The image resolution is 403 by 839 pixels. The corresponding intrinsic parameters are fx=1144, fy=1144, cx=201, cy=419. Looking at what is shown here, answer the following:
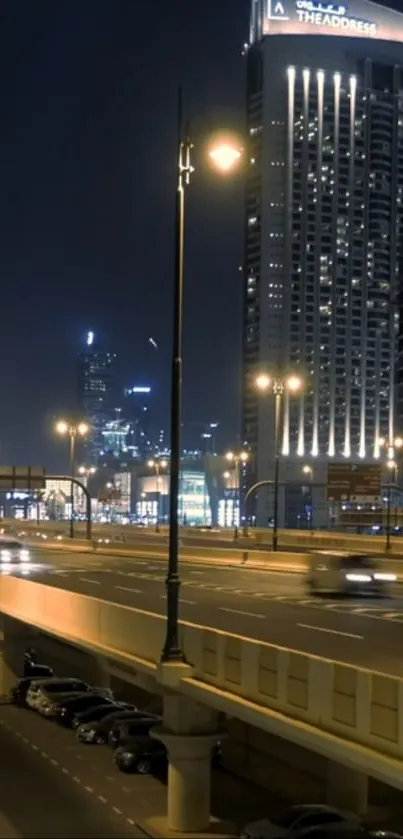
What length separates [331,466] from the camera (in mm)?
78500

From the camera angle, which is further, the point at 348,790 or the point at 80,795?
the point at 80,795

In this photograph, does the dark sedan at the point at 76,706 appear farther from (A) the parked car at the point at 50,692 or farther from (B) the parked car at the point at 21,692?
(B) the parked car at the point at 21,692

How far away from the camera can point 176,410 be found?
20.7 metres

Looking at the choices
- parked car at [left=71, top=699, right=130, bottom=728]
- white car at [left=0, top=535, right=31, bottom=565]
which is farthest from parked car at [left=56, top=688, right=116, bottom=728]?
white car at [left=0, top=535, right=31, bottom=565]

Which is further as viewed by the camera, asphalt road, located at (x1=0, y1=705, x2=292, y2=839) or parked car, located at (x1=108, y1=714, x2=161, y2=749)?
parked car, located at (x1=108, y1=714, x2=161, y2=749)

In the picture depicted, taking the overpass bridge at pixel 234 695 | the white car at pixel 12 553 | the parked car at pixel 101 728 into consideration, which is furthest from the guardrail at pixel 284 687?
the white car at pixel 12 553

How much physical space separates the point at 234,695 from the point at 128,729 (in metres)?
17.8

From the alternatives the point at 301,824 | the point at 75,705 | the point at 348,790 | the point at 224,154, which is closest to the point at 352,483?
the point at 75,705

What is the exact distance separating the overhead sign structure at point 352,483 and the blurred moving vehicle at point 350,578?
36535 mm

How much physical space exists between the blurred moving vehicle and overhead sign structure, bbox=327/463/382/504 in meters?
36.5

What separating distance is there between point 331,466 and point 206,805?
55244 mm

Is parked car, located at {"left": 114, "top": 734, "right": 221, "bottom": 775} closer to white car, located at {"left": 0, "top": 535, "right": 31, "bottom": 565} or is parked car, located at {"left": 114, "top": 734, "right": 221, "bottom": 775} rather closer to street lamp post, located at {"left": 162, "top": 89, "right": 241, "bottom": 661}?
street lamp post, located at {"left": 162, "top": 89, "right": 241, "bottom": 661}

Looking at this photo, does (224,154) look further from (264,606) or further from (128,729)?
(128,729)

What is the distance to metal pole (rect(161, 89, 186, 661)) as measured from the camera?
19875mm
